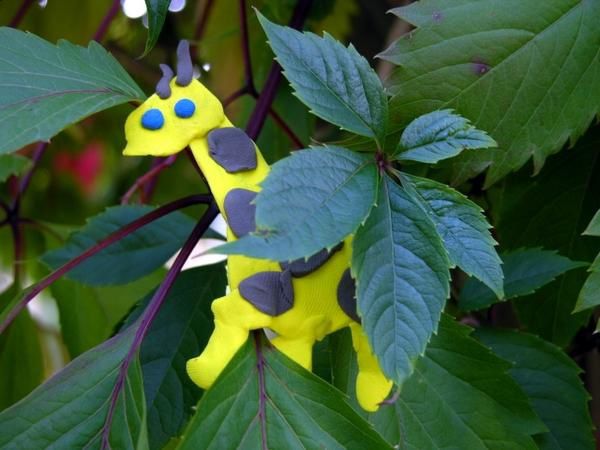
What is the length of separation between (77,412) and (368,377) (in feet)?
0.45

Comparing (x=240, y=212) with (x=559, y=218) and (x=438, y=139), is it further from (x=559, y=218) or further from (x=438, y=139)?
(x=559, y=218)

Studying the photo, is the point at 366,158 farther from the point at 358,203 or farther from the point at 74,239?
the point at 74,239

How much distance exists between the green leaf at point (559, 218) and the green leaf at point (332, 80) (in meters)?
0.22

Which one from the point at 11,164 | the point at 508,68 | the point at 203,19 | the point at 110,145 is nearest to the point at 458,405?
the point at 508,68

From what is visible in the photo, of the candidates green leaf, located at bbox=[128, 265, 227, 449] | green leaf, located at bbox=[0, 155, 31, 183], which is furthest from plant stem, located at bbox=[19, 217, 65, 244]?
green leaf, located at bbox=[128, 265, 227, 449]

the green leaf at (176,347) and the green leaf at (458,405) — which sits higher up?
the green leaf at (176,347)

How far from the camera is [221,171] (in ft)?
1.23

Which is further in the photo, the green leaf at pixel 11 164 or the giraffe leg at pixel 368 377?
the green leaf at pixel 11 164

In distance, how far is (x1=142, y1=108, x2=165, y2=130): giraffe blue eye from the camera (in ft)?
1.21

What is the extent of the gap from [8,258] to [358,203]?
2.60ft

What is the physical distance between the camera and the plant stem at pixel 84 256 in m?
0.41

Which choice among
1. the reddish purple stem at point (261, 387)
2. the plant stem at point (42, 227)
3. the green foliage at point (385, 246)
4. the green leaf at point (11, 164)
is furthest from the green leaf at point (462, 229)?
the plant stem at point (42, 227)

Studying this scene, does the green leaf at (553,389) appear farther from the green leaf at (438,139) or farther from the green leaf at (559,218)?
the green leaf at (438,139)

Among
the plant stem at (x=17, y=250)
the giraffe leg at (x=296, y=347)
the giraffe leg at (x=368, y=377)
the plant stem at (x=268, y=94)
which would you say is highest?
the plant stem at (x=268, y=94)
